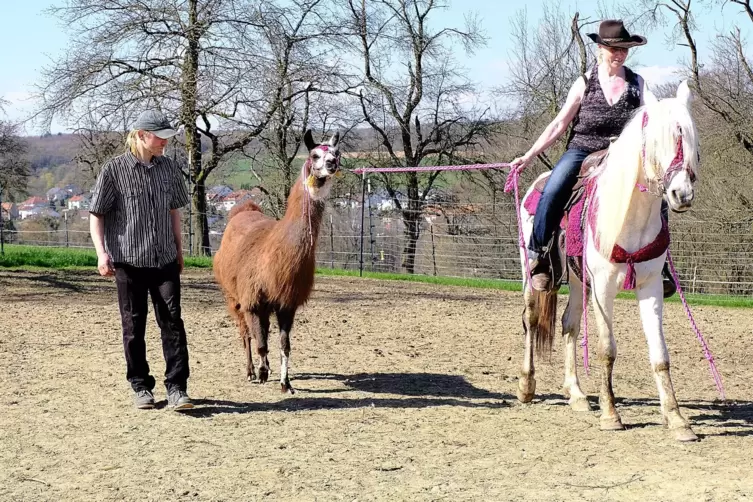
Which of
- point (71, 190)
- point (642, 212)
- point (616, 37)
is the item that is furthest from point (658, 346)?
point (71, 190)

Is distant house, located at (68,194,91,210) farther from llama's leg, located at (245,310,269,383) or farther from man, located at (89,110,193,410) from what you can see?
man, located at (89,110,193,410)

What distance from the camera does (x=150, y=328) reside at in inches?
405

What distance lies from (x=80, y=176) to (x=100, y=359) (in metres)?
20.0

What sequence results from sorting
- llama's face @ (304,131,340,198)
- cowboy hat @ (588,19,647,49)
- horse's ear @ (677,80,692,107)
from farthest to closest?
llama's face @ (304,131,340,198) → cowboy hat @ (588,19,647,49) → horse's ear @ (677,80,692,107)

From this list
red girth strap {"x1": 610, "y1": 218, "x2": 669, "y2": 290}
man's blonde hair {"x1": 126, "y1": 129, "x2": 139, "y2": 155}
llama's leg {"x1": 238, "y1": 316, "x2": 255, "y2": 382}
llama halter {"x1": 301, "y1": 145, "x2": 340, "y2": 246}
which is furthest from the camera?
llama's leg {"x1": 238, "y1": 316, "x2": 255, "y2": 382}

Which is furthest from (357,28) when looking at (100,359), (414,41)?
Result: (100,359)

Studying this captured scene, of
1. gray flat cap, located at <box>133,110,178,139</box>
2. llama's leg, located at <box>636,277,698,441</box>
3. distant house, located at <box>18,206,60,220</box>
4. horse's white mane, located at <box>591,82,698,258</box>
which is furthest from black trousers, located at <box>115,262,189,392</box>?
distant house, located at <box>18,206,60,220</box>

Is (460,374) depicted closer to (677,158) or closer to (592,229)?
(592,229)

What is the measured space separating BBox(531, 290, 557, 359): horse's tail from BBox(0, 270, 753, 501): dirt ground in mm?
439

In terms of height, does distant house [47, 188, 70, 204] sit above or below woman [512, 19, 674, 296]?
above

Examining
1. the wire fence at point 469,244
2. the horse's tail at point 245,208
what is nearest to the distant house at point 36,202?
the wire fence at point 469,244

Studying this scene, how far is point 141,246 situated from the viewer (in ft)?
20.4

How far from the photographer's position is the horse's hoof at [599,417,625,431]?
5.64 meters

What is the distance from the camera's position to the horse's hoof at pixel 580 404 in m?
6.30
